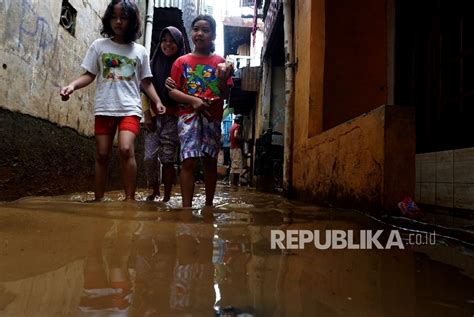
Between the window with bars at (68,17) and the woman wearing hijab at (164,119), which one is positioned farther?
the window with bars at (68,17)

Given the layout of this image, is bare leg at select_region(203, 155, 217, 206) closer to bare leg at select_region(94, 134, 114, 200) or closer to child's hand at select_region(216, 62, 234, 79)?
child's hand at select_region(216, 62, 234, 79)

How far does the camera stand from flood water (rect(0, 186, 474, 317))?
79 centimetres

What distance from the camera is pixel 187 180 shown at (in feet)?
8.65

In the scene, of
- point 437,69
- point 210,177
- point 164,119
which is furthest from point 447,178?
point 164,119

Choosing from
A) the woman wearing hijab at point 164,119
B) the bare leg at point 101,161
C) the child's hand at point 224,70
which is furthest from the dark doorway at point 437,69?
the bare leg at point 101,161

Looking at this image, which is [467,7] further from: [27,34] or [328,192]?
[27,34]

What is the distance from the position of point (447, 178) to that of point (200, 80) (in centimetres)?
216

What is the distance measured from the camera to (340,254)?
128 cm

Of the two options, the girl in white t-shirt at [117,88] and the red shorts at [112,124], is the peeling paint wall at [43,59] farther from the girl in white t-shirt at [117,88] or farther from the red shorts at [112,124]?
the red shorts at [112,124]

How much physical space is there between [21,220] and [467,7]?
3.74 meters

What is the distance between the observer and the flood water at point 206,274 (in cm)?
79

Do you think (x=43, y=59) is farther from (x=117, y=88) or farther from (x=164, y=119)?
(x=164, y=119)
